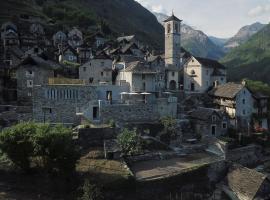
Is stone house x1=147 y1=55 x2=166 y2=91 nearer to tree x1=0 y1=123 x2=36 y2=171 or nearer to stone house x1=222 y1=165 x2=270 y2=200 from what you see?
stone house x1=222 y1=165 x2=270 y2=200

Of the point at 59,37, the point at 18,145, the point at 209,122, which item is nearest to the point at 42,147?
the point at 18,145

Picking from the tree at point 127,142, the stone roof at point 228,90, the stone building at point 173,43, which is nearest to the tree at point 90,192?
the tree at point 127,142

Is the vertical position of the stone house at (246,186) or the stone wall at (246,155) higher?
the stone wall at (246,155)

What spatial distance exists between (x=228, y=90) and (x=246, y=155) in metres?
11.5

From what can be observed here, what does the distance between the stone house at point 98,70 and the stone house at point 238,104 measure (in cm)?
1775

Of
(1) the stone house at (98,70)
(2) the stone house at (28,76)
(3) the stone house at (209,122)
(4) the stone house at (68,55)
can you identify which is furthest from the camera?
(4) the stone house at (68,55)

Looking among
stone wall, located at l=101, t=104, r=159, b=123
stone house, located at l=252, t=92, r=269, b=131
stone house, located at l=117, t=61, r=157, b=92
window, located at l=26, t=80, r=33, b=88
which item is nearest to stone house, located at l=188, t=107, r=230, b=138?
stone wall, located at l=101, t=104, r=159, b=123

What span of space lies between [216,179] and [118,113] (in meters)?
14.3

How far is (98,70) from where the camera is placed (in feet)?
182

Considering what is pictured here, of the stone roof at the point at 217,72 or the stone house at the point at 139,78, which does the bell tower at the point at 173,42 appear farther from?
the stone house at the point at 139,78

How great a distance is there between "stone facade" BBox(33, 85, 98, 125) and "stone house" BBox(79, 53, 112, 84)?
31.8 feet

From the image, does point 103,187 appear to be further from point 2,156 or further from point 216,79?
point 216,79

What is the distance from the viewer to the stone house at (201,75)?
6331 cm

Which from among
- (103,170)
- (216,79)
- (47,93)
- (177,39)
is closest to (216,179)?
(103,170)
